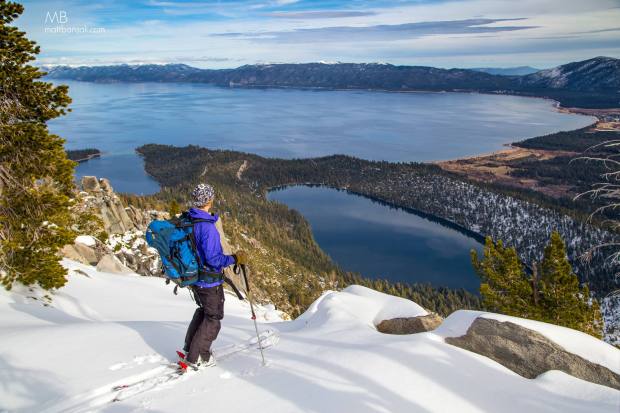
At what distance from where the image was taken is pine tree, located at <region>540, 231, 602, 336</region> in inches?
898

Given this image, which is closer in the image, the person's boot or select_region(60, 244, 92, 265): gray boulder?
the person's boot

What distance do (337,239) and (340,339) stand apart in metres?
133

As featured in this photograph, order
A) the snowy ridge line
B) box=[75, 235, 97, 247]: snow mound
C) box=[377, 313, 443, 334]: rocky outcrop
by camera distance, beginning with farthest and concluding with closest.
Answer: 1. box=[75, 235, 97, 247]: snow mound
2. box=[377, 313, 443, 334]: rocky outcrop
3. the snowy ridge line

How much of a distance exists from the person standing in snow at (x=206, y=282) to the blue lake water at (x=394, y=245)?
110823 mm

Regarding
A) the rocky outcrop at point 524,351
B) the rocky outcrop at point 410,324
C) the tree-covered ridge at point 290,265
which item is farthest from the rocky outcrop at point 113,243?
the rocky outcrop at point 524,351

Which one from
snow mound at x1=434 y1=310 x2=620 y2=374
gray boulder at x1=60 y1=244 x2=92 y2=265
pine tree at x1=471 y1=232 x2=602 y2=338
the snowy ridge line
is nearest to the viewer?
the snowy ridge line

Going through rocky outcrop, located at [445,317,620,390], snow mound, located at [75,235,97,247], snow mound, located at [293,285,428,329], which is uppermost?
rocky outcrop, located at [445,317,620,390]

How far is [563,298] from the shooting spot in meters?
23.3

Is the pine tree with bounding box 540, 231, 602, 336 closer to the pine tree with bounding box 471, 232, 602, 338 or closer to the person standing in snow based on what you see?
the pine tree with bounding box 471, 232, 602, 338

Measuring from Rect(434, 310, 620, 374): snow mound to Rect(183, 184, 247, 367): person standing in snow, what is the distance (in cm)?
554

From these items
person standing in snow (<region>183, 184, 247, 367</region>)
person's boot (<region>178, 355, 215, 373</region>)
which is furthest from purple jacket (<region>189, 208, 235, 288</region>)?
person's boot (<region>178, 355, 215, 373</region>)

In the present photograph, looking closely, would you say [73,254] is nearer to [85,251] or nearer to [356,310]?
[85,251]

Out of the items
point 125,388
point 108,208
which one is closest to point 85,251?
point 108,208

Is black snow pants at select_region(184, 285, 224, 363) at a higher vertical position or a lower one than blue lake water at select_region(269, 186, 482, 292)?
higher
